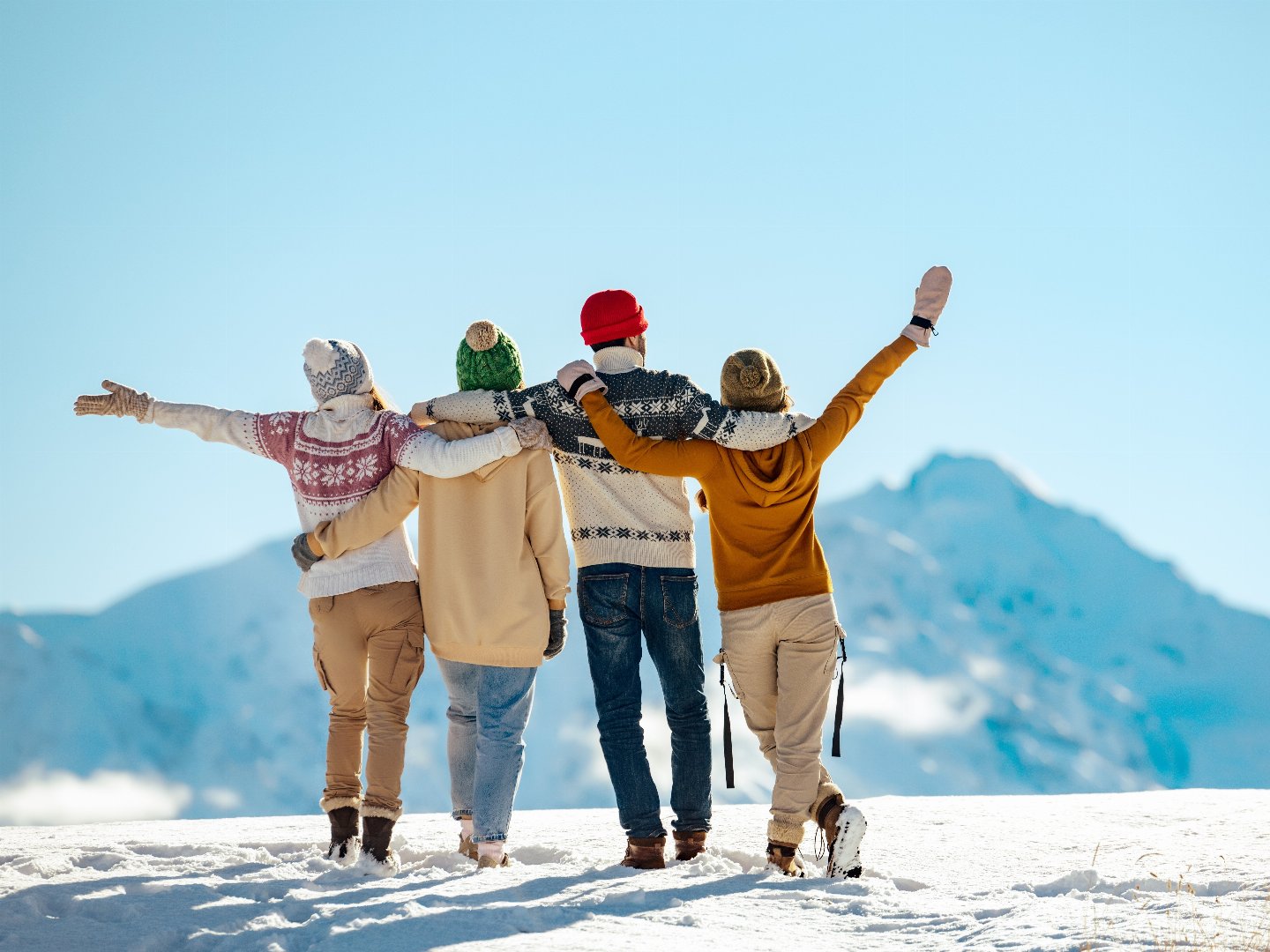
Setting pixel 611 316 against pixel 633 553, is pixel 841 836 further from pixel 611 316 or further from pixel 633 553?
pixel 611 316

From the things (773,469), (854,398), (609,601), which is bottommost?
(609,601)

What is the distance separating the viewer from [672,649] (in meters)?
5.29

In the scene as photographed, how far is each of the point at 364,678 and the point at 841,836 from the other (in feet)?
6.99

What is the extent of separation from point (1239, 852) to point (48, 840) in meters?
5.64

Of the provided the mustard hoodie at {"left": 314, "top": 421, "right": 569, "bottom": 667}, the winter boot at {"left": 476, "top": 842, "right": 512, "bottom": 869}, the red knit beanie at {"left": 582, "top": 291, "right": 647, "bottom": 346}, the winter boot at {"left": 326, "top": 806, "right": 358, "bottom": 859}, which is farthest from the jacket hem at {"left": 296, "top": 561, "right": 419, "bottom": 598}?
the red knit beanie at {"left": 582, "top": 291, "right": 647, "bottom": 346}

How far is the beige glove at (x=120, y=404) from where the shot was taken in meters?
5.69

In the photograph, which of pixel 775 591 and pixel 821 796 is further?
pixel 775 591

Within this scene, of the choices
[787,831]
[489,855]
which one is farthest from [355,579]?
[787,831]

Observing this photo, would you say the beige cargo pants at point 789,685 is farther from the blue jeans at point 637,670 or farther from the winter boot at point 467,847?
the winter boot at point 467,847

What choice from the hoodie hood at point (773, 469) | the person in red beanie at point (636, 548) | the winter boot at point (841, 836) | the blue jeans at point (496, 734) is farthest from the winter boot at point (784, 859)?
the hoodie hood at point (773, 469)

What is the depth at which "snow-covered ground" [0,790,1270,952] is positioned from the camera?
407 cm

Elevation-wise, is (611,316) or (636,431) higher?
(611,316)

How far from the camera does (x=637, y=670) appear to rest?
536 cm

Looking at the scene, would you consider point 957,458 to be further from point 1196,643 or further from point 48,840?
point 48,840
